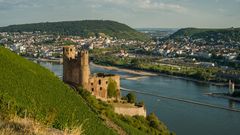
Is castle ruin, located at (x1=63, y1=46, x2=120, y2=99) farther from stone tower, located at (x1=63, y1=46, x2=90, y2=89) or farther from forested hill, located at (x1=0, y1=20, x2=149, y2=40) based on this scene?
forested hill, located at (x1=0, y1=20, x2=149, y2=40)

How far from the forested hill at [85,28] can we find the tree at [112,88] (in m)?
65.1

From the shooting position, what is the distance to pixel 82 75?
33.5 ft

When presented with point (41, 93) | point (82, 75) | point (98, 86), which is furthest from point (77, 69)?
point (41, 93)

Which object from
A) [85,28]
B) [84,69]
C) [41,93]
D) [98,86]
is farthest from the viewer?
[85,28]

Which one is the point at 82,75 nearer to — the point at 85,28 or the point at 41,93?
the point at 41,93

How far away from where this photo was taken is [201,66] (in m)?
36.9

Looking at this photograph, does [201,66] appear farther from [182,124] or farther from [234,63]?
[182,124]

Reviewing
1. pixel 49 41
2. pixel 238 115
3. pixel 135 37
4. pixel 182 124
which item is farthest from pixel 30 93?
pixel 135 37

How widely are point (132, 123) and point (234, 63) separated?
29711 mm

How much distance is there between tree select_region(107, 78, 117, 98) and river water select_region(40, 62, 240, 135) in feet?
9.29

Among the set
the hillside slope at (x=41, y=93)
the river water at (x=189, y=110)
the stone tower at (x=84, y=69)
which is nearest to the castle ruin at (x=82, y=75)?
the stone tower at (x=84, y=69)

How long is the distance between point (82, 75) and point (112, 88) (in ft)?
3.64

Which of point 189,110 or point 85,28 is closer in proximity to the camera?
point 189,110

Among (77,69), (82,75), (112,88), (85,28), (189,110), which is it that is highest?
(85,28)
